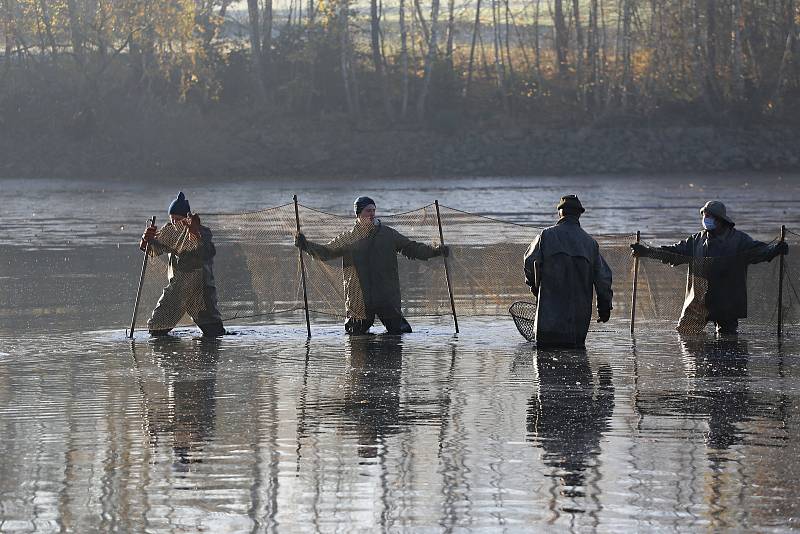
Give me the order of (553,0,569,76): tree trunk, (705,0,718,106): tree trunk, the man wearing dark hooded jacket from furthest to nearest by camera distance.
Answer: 1. (553,0,569,76): tree trunk
2. (705,0,718,106): tree trunk
3. the man wearing dark hooded jacket

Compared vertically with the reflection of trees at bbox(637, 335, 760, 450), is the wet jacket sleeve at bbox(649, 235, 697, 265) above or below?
above

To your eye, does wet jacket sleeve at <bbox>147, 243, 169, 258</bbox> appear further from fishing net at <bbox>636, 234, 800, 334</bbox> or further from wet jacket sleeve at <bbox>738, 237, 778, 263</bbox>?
wet jacket sleeve at <bbox>738, 237, 778, 263</bbox>

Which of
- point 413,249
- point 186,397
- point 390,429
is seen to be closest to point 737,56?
point 413,249

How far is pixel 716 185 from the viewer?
43.9m

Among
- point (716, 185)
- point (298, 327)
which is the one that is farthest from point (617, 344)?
point (716, 185)

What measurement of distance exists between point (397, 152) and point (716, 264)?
127 feet

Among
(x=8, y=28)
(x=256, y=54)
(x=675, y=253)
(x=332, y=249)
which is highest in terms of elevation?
(x=8, y=28)

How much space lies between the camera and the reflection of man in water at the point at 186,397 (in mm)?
9250

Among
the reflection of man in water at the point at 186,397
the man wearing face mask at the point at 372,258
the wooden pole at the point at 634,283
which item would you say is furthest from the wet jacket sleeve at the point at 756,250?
the reflection of man in water at the point at 186,397

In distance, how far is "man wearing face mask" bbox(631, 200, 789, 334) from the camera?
14.0 m

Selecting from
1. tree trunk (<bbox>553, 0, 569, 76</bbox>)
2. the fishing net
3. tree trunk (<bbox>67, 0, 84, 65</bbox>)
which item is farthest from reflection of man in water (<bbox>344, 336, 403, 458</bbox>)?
tree trunk (<bbox>553, 0, 569, 76</bbox>)

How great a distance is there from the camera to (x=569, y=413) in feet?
33.0

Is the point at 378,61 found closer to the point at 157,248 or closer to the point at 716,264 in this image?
the point at 157,248

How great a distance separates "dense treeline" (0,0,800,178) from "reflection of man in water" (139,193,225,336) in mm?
39958
